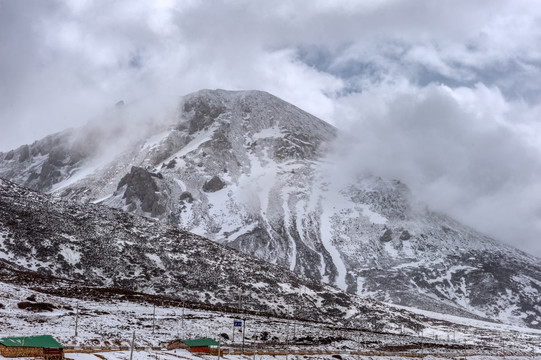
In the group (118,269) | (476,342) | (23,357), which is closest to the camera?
(23,357)

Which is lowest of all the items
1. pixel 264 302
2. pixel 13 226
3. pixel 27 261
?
pixel 264 302

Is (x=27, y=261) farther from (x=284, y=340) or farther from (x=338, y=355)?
(x=338, y=355)

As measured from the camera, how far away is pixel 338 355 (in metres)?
86.6

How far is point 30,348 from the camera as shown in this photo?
54062 mm

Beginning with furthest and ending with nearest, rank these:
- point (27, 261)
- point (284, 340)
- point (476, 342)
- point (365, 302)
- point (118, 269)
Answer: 1. point (365, 302)
2. point (476, 342)
3. point (118, 269)
4. point (27, 261)
5. point (284, 340)

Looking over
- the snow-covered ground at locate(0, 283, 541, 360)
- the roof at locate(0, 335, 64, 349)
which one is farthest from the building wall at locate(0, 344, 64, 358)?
the snow-covered ground at locate(0, 283, 541, 360)

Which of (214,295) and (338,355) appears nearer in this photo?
(338,355)

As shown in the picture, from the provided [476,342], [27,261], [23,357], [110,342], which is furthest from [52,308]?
[476,342]

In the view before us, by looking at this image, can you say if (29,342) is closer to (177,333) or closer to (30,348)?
(30,348)

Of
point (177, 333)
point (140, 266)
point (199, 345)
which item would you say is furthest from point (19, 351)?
point (140, 266)

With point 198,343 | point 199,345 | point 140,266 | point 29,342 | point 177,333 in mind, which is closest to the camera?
point 29,342

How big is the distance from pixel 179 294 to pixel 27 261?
38.0m

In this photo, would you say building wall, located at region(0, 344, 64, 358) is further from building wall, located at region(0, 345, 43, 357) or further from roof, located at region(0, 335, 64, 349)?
roof, located at region(0, 335, 64, 349)

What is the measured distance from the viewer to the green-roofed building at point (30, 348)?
53.0 m
